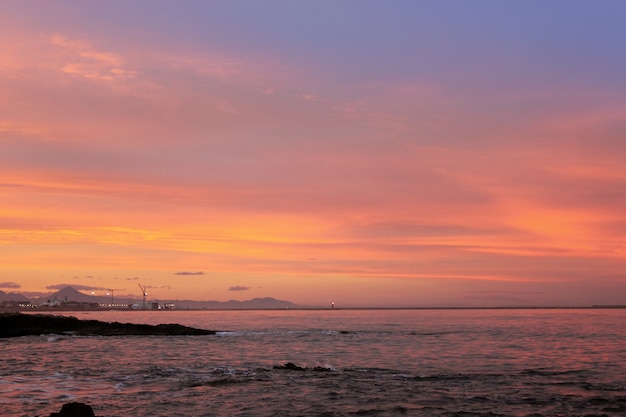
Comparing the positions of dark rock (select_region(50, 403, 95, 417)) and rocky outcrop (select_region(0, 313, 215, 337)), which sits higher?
dark rock (select_region(50, 403, 95, 417))

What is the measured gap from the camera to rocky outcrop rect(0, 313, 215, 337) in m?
78.8

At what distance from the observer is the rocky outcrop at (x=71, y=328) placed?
3101 inches

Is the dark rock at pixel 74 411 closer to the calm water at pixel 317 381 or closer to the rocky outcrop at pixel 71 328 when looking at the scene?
the calm water at pixel 317 381

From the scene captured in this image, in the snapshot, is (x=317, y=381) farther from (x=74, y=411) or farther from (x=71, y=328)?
(x=71, y=328)

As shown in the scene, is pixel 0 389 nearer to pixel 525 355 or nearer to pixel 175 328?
pixel 525 355

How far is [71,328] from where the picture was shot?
83.8 meters

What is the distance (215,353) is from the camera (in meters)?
53.7

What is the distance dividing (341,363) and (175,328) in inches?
1816

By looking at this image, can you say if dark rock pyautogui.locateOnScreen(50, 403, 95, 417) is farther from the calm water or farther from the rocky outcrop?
the rocky outcrop

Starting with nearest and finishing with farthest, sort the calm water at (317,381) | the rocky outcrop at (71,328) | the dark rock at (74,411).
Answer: the dark rock at (74,411) < the calm water at (317,381) < the rocky outcrop at (71,328)

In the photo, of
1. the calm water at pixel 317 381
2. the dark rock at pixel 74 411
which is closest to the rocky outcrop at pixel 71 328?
the calm water at pixel 317 381

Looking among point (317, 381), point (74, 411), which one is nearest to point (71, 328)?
point (317, 381)

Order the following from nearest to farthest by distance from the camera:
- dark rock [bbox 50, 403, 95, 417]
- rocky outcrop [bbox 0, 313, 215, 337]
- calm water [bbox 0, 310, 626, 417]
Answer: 1. dark rock [bbox 50, 403, 95, 417]
2. calm water [bbox 0, 310, 626, 417]
3. rocky outcrop [bbox 0, 313, 215, 337]

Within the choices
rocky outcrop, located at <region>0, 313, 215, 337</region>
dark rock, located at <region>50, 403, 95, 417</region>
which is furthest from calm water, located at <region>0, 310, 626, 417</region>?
rocky outcrop, located at <region>0, 313, 215, 337</region>
